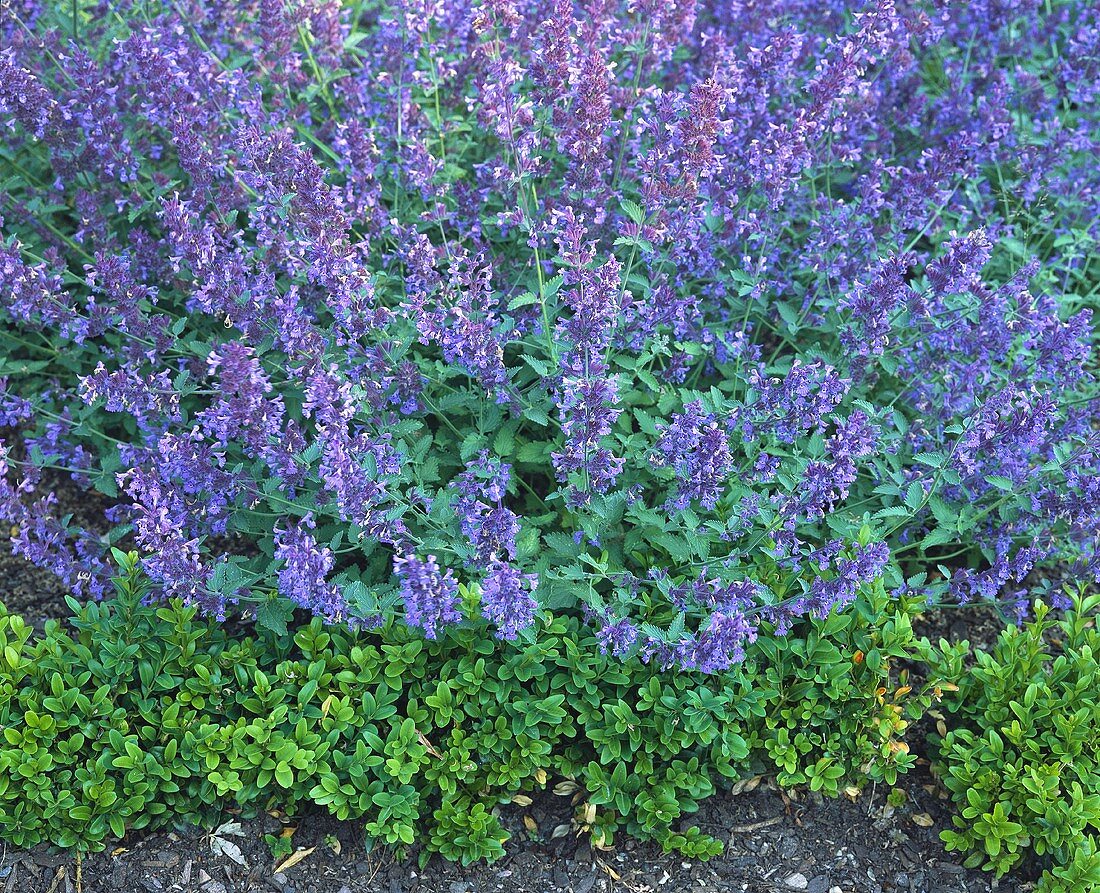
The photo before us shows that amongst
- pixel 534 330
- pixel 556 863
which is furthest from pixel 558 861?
pixel 534 330

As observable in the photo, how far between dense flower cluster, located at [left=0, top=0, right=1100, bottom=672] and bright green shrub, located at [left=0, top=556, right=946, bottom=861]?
8.8 inches

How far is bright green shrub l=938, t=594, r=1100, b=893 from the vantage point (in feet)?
12.3

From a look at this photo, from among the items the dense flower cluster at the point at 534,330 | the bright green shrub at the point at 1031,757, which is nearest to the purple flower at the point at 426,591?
the dense flower cluster at the point at 534,330

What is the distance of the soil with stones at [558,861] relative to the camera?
386cm

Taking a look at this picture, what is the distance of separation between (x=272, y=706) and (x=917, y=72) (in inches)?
175

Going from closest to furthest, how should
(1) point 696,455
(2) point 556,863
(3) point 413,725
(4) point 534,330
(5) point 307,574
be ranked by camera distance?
(5) point 307,574 < (1) point 696,455 < (3) point 413,725 < (2) point 556,863 < (4) point 534,330

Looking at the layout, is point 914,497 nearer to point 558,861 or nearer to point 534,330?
point 534,330

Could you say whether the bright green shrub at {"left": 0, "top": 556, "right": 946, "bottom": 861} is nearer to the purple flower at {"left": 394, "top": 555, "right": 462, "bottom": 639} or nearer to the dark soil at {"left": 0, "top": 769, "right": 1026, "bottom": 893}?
the dark soil at {"left": 0, "top": 769, "right": 1026, "bottom": 893}

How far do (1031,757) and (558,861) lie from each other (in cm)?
161

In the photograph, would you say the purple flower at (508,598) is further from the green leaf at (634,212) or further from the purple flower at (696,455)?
the green leaf at (634,212)

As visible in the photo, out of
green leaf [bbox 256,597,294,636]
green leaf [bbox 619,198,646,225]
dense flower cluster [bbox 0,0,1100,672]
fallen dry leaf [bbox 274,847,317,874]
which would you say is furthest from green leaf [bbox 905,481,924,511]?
fallen dry leaf [bbox 274,847,317,874]

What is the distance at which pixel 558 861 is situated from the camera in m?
3.95

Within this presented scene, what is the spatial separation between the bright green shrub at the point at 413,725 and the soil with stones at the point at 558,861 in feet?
0.28

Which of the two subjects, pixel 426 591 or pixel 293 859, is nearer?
pixel 426 591
